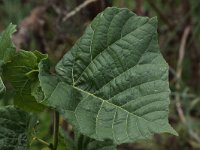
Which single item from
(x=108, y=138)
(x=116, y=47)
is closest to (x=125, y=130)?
(x=108, y=138)

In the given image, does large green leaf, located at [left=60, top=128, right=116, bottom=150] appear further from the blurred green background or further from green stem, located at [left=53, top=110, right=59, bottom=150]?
the blurred green background

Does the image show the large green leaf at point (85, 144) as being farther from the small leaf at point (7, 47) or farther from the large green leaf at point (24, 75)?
the small leaf at point (7, 47)

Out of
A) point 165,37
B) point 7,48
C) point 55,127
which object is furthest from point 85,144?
point 165,37

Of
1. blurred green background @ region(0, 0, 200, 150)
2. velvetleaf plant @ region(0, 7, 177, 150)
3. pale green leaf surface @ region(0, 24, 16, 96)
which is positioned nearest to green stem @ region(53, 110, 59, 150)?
velvetleaf plant @ region(0, 7, 177, 150)

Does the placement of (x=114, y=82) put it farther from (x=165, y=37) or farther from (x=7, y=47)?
(x=165, y=37)

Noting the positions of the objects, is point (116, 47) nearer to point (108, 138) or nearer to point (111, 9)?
point (111, 9)

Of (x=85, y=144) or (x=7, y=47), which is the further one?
(x=85, y=144)
